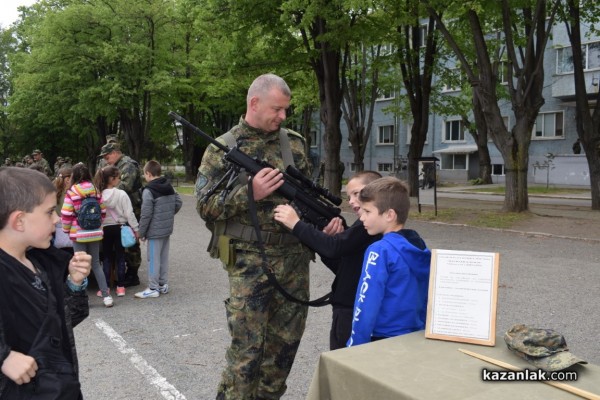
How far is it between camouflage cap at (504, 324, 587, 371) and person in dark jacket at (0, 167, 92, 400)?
6.03ft

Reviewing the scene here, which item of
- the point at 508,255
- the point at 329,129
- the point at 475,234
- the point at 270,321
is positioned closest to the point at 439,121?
the point at 329,129

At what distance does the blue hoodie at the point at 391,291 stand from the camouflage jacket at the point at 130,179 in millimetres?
6233

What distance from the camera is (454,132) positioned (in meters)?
41.3

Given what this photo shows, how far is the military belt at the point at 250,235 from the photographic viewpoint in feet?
11.1

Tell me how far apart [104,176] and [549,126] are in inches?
1318

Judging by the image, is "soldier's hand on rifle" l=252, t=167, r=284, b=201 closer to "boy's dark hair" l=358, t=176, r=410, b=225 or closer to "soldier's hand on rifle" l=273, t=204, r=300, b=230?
"soldier's hand on rifle" l=273, t=204, r=300, b=230

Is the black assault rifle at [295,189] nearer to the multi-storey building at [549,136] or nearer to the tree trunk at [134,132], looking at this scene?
the multi-storey building at [549,136]

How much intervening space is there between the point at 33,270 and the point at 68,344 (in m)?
0.37

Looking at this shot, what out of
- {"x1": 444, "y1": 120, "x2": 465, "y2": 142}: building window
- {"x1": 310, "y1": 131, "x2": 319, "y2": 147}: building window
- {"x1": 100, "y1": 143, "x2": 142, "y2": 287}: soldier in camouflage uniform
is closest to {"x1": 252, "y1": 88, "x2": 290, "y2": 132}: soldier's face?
{"x1": 100, "y1": 143, "x2": 142, "y2": 287}: soldier in camouflage uniform

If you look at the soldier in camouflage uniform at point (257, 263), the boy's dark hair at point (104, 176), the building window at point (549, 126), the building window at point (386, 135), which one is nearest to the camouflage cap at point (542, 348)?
the soldier in camouflage uniform at point (257, 263)

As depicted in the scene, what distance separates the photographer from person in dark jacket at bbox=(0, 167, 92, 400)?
226 centimetres

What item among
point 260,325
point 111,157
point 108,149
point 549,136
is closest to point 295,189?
point 260,325

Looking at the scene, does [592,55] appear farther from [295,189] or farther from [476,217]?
[295,189]

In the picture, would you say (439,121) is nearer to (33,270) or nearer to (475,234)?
(475,234)
